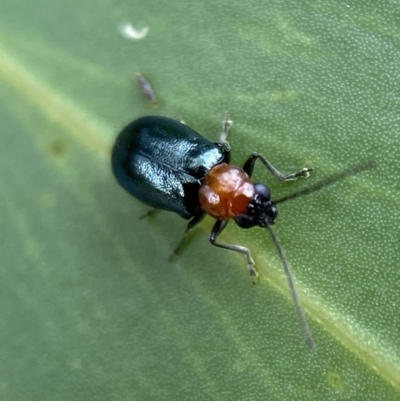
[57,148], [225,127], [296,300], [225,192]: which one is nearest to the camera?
[296,300]

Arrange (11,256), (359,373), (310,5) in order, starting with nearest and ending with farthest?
(359,373), (310,5), (11,256)

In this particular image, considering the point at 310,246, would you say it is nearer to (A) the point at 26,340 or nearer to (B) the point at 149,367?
(B) the point at 149,367

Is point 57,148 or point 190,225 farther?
point 57,148

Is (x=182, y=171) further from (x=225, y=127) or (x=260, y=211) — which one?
(x=260, y=211)

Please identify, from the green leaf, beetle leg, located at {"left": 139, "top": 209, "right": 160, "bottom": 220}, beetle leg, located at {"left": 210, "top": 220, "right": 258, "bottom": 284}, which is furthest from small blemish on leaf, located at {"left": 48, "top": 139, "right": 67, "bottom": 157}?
beetle leg, located at {"left": 210, "top": 220, "right": 258, "bottom": 284}

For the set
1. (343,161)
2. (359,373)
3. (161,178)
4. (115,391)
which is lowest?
(115,391)

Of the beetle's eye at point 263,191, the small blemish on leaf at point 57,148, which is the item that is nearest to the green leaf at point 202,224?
the small blemish on leaf at point 57,148

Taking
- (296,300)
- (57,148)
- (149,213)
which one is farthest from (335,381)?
(57,148)

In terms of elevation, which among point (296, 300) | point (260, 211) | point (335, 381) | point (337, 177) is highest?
point (337, 177)

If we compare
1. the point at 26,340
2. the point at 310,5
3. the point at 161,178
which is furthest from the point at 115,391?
the point at 310,5

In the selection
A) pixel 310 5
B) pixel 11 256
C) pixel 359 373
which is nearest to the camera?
pixel 359 373
